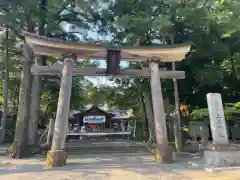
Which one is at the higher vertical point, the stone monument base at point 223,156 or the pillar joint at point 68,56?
the pillar joint at point 68,56

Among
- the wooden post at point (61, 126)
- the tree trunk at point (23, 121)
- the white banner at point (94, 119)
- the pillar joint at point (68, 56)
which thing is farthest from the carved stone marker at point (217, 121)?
the white banner at point (94, 119)

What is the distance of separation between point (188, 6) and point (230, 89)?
6555mm

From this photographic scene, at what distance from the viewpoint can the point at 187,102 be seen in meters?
16.9

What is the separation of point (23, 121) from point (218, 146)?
819cm

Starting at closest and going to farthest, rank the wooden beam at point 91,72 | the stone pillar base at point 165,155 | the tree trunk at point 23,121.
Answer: the stone pillar base at point 165,155
the wooden beam at point 91,72
the tree trunk at point 23,121

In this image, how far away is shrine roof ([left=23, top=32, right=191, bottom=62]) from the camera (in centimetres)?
864

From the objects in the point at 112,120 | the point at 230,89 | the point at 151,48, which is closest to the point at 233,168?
the point at 151,48

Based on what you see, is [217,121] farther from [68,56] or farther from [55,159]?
[68,56]

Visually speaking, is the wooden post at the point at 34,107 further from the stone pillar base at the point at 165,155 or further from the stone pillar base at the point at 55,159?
the stone pillar base at the point at 165,155

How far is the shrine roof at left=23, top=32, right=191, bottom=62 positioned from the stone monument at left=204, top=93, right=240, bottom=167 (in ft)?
7.46

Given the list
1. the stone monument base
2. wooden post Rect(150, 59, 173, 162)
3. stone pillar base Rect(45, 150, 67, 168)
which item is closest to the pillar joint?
wooden post Rect(150, 59, 173, 162)

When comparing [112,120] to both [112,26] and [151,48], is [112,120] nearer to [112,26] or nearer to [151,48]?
[112,26]

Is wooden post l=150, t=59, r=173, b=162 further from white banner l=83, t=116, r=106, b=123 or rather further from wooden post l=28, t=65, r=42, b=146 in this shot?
white banner l=83, t=116, r=106, b=123

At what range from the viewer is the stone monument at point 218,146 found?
781cm
